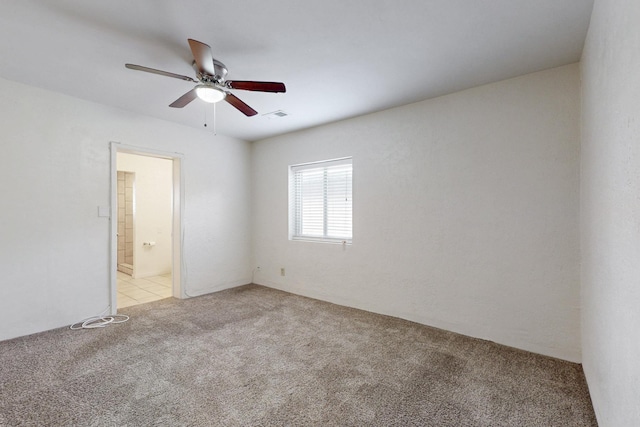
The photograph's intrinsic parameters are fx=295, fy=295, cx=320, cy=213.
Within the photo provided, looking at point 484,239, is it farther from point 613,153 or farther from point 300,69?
point 300,69

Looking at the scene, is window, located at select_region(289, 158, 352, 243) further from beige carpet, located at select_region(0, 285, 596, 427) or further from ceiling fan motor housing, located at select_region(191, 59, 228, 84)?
ceiling fan motor housing, located at select_region(191, 59, 228, 84)

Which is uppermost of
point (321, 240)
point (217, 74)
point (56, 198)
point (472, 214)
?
point (217, 74)

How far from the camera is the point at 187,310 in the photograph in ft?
12.1

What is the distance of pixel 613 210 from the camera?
139cm

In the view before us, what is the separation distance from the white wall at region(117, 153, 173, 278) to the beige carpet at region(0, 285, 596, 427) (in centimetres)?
263

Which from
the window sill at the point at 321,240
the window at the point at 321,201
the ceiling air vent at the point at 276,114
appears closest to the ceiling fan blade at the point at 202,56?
the ceiling air vent at the point at 276,114

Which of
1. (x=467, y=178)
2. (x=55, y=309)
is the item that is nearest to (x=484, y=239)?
(x=467, y=178)

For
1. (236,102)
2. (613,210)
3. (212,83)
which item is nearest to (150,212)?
(236,102)

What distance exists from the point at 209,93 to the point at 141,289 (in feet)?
12.3

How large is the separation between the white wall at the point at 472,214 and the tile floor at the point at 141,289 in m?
2.39

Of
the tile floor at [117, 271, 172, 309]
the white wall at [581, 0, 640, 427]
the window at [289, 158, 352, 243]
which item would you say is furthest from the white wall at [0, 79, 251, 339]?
the white wall at [581, 0, 640, 427]

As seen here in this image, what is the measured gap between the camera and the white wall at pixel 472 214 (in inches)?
96.3

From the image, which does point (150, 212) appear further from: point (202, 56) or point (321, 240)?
point (202, 56)

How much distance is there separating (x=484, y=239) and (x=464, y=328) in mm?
917
